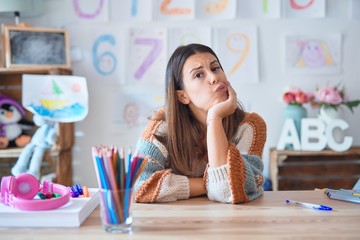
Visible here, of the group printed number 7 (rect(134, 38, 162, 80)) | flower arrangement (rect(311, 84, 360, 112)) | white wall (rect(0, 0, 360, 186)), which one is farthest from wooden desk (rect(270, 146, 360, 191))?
printed number 7 (rect(134, 38, 162, 80))

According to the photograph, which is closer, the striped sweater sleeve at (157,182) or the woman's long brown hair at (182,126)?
the striped sweater sleeve at (157,182)

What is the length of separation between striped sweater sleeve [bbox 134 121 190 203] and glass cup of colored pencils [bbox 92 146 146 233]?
259mm

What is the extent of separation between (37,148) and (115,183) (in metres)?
1.47

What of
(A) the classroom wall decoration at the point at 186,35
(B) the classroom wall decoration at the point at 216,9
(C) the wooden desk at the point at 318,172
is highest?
(B) the classroom wall decoration at the point at 216,9

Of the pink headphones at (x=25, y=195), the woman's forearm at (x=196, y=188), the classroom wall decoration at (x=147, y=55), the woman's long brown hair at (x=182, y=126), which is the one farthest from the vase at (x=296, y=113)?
the pink headphones at (x=25, y=195)

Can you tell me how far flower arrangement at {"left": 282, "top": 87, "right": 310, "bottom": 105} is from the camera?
2.31 meters

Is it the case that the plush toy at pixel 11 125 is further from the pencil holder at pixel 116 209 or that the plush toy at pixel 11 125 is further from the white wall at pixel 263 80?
the pencil holder at pixel 116 209

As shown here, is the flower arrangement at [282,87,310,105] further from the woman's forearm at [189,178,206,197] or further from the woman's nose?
the woman's forearm at [189,178,206,197]

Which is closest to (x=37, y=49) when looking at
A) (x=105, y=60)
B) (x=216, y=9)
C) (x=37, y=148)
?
(x=105, y=60)

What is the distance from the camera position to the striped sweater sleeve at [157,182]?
3.52ft

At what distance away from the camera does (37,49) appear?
87.7 inches

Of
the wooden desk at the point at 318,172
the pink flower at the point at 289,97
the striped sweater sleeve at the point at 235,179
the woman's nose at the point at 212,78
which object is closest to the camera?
the striped sweater sleeve at the point at 235,179

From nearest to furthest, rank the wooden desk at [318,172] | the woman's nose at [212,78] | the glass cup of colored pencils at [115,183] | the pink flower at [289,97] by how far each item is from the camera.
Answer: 1. the glass cup of colored pencils at [115,183]
2. the woman's nose at [212,78]
3. the pink flower at [289,97]
4. the wooden desk at [318,172]

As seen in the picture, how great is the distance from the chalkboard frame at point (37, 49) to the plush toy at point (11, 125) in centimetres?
22
